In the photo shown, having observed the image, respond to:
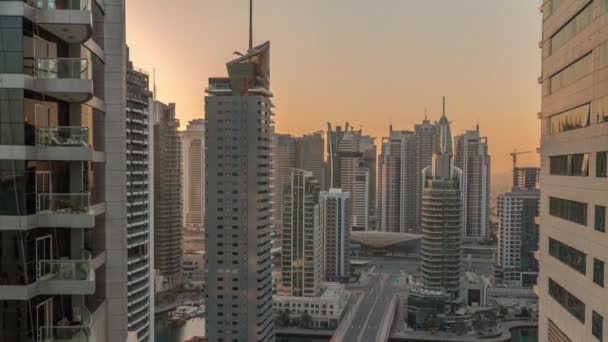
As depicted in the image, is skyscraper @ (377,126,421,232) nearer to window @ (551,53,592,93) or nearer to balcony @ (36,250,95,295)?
window @ (551,53,592,93)

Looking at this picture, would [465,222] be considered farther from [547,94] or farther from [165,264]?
[547,94]

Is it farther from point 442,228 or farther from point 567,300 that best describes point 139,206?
point 442,228

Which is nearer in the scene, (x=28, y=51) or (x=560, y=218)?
(x=28, y=51)

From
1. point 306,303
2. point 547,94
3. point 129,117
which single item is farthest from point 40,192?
point 306,303

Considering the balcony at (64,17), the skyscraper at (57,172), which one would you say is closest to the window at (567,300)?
the skyscraper at (57,172)

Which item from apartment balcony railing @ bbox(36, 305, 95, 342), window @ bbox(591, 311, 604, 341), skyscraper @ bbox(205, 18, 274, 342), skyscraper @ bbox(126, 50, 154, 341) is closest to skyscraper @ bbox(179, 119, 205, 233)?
skyscraper @ bbox(205, 18, 274, 342)
